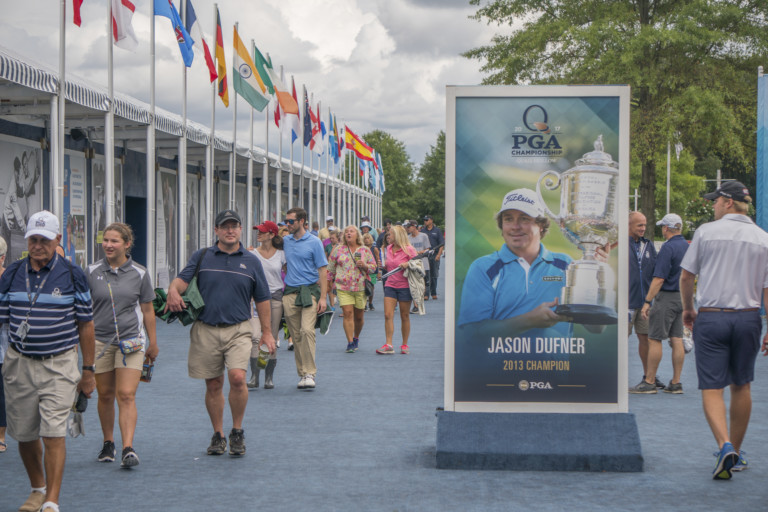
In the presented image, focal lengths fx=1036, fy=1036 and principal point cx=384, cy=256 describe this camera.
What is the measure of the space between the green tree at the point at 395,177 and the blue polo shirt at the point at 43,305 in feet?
360

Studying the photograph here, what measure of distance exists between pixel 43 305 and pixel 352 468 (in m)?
2.40

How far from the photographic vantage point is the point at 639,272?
34.7 ft

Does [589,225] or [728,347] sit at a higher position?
[589,225]

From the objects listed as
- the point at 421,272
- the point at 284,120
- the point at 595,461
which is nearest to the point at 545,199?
the point at 595,461

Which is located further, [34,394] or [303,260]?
[303,260]

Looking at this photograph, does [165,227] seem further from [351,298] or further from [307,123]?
[351,298]

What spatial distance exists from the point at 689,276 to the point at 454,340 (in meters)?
1.67

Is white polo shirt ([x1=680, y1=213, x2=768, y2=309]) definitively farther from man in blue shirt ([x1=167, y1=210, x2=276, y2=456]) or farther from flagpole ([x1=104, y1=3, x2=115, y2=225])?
flagpole ([x1=104, y1=3, x2=115, y2=225])

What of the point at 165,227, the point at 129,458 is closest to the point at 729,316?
the point at 129,458

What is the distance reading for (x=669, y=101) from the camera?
28594mm

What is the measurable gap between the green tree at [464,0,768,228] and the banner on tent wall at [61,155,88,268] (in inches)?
604

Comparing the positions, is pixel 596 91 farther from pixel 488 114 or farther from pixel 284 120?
pixel 284 120

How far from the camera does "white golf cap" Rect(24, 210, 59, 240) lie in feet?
18.9

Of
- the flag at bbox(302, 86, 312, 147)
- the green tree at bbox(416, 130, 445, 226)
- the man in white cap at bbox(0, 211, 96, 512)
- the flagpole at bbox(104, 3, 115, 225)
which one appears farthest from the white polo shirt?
the green tree at bbox(416, 130, 445, 226)
